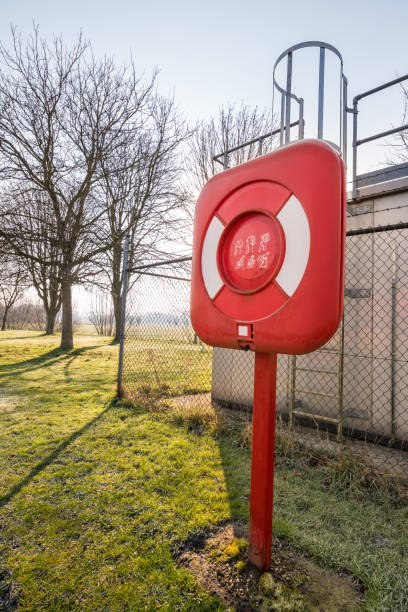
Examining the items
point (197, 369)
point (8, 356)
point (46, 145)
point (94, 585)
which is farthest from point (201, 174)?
point (94, 585)

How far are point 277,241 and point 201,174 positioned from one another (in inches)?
434

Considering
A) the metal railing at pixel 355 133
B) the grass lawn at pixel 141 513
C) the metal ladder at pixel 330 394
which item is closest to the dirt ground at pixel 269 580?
the grass lawn at pixel 141 513

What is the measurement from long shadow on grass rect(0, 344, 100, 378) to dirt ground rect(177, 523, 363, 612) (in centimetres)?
559

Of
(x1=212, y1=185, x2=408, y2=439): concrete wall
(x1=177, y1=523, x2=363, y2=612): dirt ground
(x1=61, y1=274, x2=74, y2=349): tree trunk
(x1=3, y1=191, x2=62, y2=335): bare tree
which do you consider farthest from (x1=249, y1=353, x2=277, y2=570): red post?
(x1=61, y1=274, x2=74, y2=349): tree trunk

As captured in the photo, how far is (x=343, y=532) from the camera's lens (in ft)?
5.84

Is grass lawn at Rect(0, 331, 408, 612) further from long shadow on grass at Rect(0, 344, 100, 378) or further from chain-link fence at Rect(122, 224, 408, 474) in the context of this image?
long shadow on grass at Rect(0, 344, 100, 378)

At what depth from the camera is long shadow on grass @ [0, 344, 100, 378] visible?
642cm

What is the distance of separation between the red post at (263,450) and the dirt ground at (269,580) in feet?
0.33

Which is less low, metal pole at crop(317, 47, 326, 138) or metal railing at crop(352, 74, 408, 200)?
metal railing at crop(352, 74, 408, 200)

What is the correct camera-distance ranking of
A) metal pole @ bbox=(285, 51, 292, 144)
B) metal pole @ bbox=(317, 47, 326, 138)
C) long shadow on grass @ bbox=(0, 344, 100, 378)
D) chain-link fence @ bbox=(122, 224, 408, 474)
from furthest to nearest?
long shadow on grass @ bbox=(0, 344, 100, 378), chain-link fence @ bbox=(122, 224, 408, 474), metal pole @ bbox=(285, 51, 292, 144), metal pole @ bbox=(317, 47, 326, 138)

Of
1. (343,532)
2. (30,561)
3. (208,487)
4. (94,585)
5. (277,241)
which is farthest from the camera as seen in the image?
(208,487)

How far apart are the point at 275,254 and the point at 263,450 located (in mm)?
831

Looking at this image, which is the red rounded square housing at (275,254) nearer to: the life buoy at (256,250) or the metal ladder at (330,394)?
the life buoy at (256,250)

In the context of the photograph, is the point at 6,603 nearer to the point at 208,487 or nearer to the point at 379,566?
the point at 208,487
